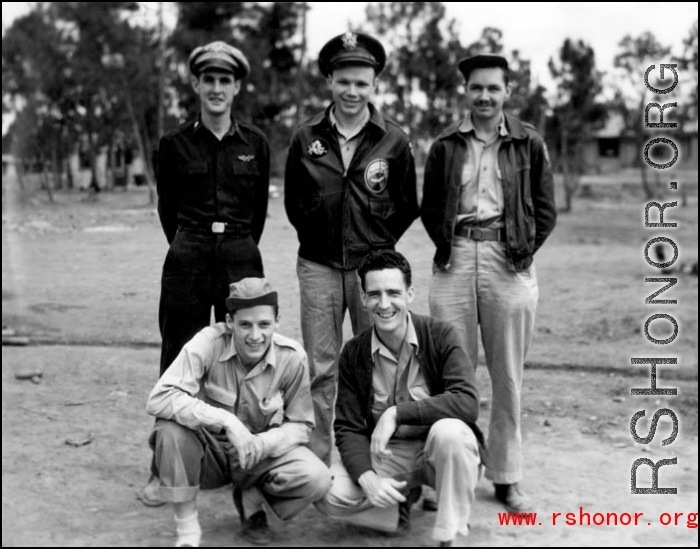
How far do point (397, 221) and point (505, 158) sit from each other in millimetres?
604

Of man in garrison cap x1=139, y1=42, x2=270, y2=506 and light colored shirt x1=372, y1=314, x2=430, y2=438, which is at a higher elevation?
man in garrison cap x1=139, y1=42, x2=270, y2=506

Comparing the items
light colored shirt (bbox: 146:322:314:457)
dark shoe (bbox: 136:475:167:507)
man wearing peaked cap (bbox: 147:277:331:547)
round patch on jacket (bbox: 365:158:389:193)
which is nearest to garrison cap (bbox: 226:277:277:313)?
man wearing peaked cap (bbox: 147:277:331:547)

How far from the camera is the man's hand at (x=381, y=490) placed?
3377mm

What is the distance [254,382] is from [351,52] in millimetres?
1600

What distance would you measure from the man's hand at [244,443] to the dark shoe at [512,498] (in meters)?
1.24

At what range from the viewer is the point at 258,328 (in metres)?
3.59

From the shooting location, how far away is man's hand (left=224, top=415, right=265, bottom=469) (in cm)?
343

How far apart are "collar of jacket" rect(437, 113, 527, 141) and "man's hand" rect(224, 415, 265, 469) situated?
1665 mm

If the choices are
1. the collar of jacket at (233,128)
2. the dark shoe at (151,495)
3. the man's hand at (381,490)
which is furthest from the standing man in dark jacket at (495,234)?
the dark shoe at (151,495)

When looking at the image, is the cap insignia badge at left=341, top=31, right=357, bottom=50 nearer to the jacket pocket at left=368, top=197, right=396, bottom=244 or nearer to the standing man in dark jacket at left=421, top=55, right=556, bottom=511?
the standing man in dark jacket at left=421, top=55, right=556, bottom=511

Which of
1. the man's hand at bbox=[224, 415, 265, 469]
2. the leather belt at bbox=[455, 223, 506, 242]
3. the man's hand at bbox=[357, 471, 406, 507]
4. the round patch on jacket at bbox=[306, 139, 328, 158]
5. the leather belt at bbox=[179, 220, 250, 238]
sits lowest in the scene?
the man's hand at bbox=[357, 471, 406, 507]

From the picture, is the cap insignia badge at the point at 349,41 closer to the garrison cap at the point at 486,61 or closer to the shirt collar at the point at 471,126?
the garrison cap at the point at 486,61

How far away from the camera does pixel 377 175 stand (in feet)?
13.4

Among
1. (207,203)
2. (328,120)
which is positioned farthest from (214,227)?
(328,120)
